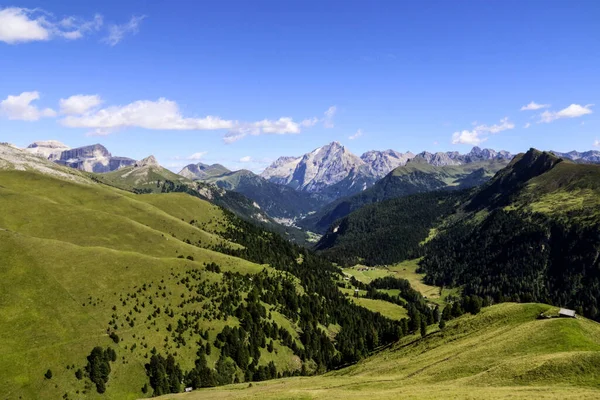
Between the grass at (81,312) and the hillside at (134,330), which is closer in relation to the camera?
the grass at (81,312)

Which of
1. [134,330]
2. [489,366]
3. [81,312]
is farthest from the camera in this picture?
[81,312]

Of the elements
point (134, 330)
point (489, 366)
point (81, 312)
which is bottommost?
point (134, 330)

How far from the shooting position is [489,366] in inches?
2985

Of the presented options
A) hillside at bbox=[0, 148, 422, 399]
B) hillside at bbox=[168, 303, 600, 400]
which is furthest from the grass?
hillside at bbox=[168, 303, 600, 400]

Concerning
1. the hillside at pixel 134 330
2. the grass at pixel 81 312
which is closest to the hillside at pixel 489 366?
the hillside at pixel 134 330

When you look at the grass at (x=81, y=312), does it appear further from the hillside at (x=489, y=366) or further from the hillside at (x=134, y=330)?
the hillside at (x=489, y=366)

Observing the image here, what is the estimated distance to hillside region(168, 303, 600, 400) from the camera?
59891mm

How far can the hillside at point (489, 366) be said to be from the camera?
59891mm

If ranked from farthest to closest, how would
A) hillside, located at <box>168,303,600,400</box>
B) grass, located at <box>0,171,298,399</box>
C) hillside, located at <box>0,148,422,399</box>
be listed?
1. hillside, located at <box>0,148,422,399</box>
2. grass, located at <box>0,171,298,399</box>
3. hillside, located at <box>168,303,600,400</box>

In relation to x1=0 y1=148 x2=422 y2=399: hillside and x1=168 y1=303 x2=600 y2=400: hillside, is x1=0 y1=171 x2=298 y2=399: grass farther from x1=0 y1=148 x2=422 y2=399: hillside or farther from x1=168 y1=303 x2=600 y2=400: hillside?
x1=168 y1=303 x2=600 y2=400: hillside

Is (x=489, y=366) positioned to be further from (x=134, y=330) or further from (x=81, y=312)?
(x=81, y=312)

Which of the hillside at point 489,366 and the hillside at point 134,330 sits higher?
the hillside at point 489,366

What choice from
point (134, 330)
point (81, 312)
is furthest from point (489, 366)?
point (81, 312)

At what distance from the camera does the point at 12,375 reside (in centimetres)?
11388
